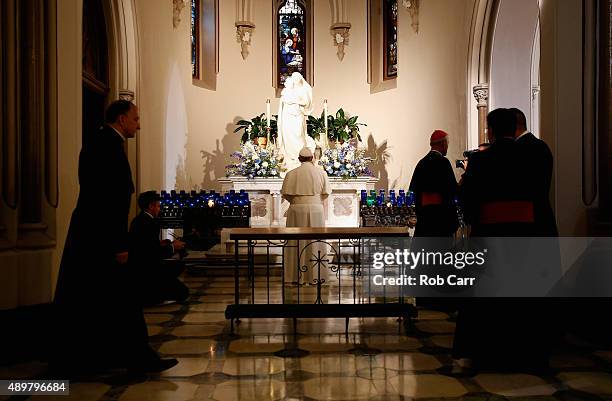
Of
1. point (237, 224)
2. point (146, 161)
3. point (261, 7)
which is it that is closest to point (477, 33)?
point (237, 224)

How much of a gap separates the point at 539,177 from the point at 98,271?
2.87m

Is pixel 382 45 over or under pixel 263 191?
over

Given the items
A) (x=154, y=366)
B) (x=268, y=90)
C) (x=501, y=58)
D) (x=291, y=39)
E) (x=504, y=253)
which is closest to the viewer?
(x=154, y=366)

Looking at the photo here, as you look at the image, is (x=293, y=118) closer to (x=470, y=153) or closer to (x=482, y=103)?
(x=482, y=103)

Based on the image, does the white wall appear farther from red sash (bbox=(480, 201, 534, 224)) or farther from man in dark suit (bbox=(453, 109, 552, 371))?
red sash (bbox=(480, 201, 534, 224))

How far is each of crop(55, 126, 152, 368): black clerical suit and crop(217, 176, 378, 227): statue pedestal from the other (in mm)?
7216

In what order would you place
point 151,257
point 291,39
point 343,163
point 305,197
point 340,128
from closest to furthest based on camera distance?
point 151,257
point 305,197
point 343,163
point 340,128
point 291,39

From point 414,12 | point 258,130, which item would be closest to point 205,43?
point 258,130

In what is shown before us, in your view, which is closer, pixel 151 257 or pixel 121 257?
pixel 121 257

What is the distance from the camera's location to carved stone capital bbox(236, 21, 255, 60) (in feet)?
48.6

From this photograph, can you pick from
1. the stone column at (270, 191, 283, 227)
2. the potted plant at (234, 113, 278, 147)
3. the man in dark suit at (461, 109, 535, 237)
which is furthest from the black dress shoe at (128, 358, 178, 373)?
the potted plant at (234, 113, 278, 147)

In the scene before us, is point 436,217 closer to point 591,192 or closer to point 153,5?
point 591,192

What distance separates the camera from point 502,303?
402 cm

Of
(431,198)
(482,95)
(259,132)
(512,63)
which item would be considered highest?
(512,63)
